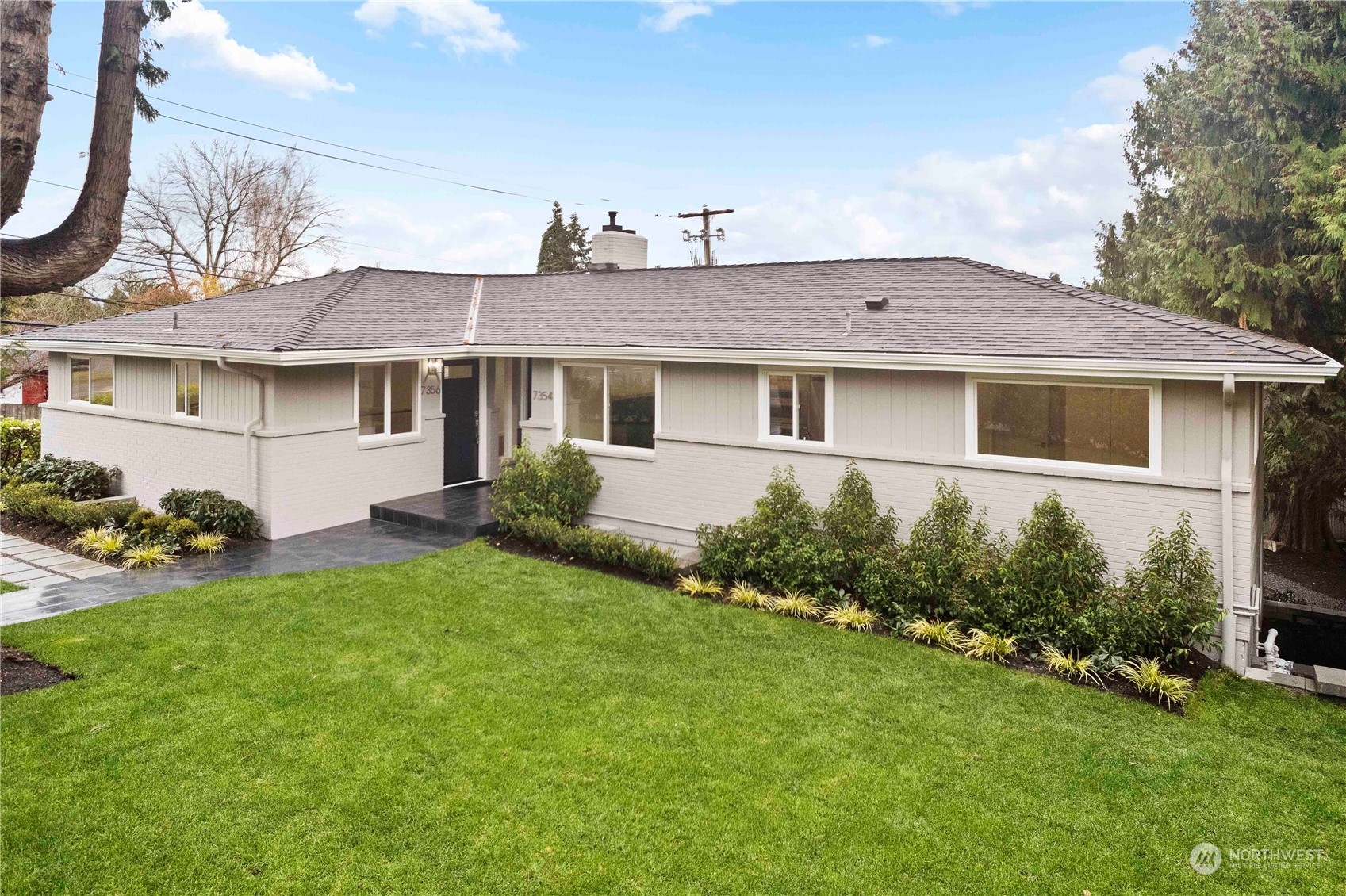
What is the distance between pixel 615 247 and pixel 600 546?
28.9 feet

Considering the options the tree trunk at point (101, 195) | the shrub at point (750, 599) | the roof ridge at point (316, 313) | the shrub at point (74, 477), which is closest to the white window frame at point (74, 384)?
the shrub at point (74, 477)

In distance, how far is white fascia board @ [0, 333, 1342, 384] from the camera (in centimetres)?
669

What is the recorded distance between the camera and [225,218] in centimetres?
3316

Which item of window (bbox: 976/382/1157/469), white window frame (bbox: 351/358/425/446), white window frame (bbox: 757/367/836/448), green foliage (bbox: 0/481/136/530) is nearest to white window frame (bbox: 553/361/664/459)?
white window frame (bbox: 757/367/836/448)

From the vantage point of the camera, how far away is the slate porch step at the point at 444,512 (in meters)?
11.0

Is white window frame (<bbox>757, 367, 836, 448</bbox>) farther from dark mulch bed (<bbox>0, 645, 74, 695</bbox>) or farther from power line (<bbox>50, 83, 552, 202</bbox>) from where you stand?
power line (<bbox>50, 83, 552, 202</bbox>)

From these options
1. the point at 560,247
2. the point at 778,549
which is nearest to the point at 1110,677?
the point at 778,549

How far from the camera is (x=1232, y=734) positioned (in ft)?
18.6

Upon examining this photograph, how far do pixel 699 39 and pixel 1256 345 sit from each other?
1393cm

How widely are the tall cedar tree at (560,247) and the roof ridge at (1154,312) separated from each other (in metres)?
32.8

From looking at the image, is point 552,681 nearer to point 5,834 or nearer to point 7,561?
point 5,834

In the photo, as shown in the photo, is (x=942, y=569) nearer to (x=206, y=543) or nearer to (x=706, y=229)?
(x=206, y=543)

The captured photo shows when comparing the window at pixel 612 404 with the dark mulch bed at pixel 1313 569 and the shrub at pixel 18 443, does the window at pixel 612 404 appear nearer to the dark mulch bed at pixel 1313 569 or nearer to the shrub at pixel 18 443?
the dark mulch bed at pixel 1313 569

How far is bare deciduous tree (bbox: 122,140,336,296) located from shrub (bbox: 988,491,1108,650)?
110 feet
